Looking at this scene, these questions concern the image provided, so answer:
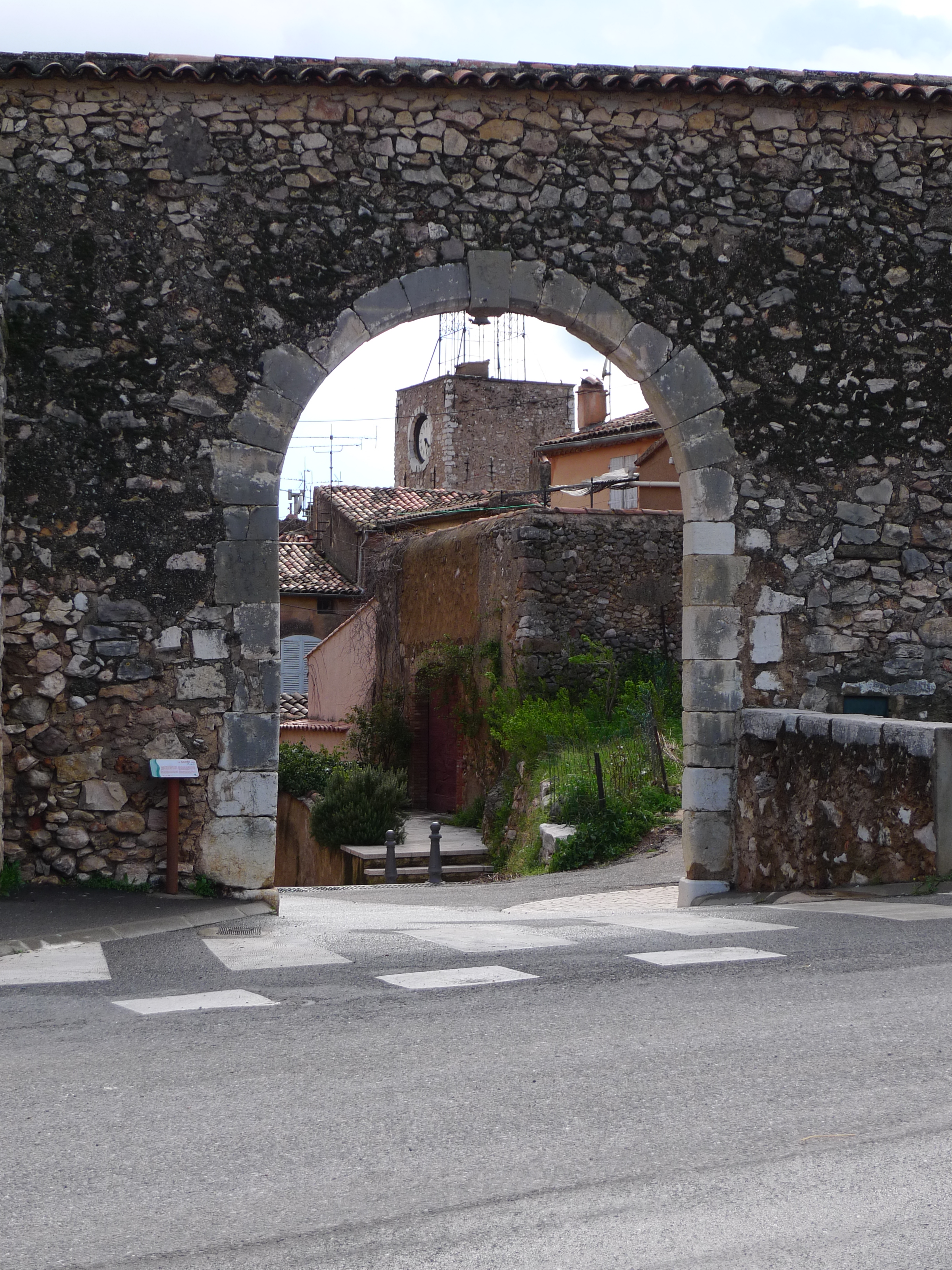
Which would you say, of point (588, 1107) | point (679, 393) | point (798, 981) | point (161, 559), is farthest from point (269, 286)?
point (588, 1107)

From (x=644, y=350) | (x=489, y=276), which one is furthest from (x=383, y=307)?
(x=644, y=350)

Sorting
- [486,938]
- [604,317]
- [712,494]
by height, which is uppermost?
[604,317]

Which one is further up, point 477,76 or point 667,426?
point 477,76

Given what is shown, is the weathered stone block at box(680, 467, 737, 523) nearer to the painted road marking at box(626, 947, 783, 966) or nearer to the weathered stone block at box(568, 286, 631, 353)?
the weathered stone block at box(568, 286, 631, 353)

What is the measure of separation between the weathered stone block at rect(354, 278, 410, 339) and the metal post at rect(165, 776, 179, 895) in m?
2.89

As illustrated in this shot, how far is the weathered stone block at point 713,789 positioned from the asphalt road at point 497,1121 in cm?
314

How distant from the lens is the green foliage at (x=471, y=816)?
17109 millimetres

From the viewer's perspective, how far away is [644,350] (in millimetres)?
8047

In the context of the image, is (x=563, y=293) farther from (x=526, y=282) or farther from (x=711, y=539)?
(x=711, y=539)

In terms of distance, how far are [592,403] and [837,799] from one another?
90.4 ft

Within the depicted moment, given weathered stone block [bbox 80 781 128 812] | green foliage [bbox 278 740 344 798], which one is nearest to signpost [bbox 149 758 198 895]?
weathered stone block [bbox 80 781 128 812]

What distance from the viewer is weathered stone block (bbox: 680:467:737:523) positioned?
8.09 meters

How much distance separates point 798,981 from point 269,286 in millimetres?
5048

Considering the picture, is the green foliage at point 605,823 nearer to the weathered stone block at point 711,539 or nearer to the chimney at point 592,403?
the weathered stone block at point 711,539
